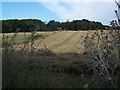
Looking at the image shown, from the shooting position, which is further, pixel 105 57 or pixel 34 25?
pixel 34 25

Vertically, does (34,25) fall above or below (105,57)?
above

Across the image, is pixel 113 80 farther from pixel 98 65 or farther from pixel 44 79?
pixel 44 79

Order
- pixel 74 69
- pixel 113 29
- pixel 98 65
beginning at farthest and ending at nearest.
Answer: pixel 74 69
pixel 113 29
pixel 98 65

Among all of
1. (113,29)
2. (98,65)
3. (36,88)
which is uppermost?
(113,29)

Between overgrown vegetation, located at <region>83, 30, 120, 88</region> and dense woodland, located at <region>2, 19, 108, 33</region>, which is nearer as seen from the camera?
overgrown vegetation, located at <region>83, 30, 120, 88</region>

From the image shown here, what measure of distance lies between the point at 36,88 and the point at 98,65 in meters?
1.21

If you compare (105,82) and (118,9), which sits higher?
(118,9)

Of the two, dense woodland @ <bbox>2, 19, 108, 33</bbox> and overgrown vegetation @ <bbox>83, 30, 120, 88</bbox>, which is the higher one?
dense woodland @ <bbox>2, 19, 108, 33</bbox>

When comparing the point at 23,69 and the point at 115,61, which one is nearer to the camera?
the point at 115,61

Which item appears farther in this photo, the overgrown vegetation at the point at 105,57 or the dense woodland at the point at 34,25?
the dense woodland at the point at 34,25

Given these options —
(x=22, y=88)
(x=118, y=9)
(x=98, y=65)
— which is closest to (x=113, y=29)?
(x=118, y=9)

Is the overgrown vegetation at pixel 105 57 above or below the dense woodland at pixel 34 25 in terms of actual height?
below

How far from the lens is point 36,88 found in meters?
6.30

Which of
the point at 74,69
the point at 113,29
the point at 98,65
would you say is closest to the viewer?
the point at 98,65
